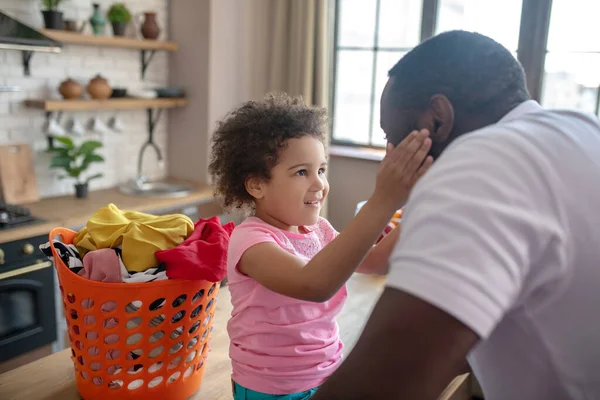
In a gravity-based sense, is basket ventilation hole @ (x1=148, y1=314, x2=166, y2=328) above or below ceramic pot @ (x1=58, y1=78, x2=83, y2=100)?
below

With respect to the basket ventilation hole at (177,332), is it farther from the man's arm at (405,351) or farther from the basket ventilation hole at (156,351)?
the man's arm at (405,351)

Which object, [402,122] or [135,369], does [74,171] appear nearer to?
[135,369]

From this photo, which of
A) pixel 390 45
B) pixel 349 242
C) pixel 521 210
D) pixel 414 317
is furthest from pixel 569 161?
pixel 390 45

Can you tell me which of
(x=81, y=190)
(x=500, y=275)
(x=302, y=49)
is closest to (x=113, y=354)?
(x=500, y=275)

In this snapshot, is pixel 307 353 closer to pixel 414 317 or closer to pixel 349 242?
pixel 349 242

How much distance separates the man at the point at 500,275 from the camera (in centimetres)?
48

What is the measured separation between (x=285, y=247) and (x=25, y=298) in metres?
1.80

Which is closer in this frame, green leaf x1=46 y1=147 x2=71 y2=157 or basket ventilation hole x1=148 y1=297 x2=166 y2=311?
basket ventilation hole x1=148 y1=297 x2=166 y2=311

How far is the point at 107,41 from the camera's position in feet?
9.86

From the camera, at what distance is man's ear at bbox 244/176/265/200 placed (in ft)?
3.75

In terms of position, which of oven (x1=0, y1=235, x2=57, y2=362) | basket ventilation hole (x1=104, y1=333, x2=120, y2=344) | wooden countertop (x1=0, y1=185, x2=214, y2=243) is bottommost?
oven (x1=0, y1=235, x2=57, y2=362)

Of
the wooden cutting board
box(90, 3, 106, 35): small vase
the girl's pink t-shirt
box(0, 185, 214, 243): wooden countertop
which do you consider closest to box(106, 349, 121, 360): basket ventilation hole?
the girl's pink t-shirt

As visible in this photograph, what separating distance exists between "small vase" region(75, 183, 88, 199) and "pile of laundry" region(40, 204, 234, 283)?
6.46 ft

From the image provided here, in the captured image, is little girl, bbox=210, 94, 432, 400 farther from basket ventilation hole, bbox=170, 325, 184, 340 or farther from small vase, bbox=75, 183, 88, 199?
small vase, bbox=75, 183, 88, 199
